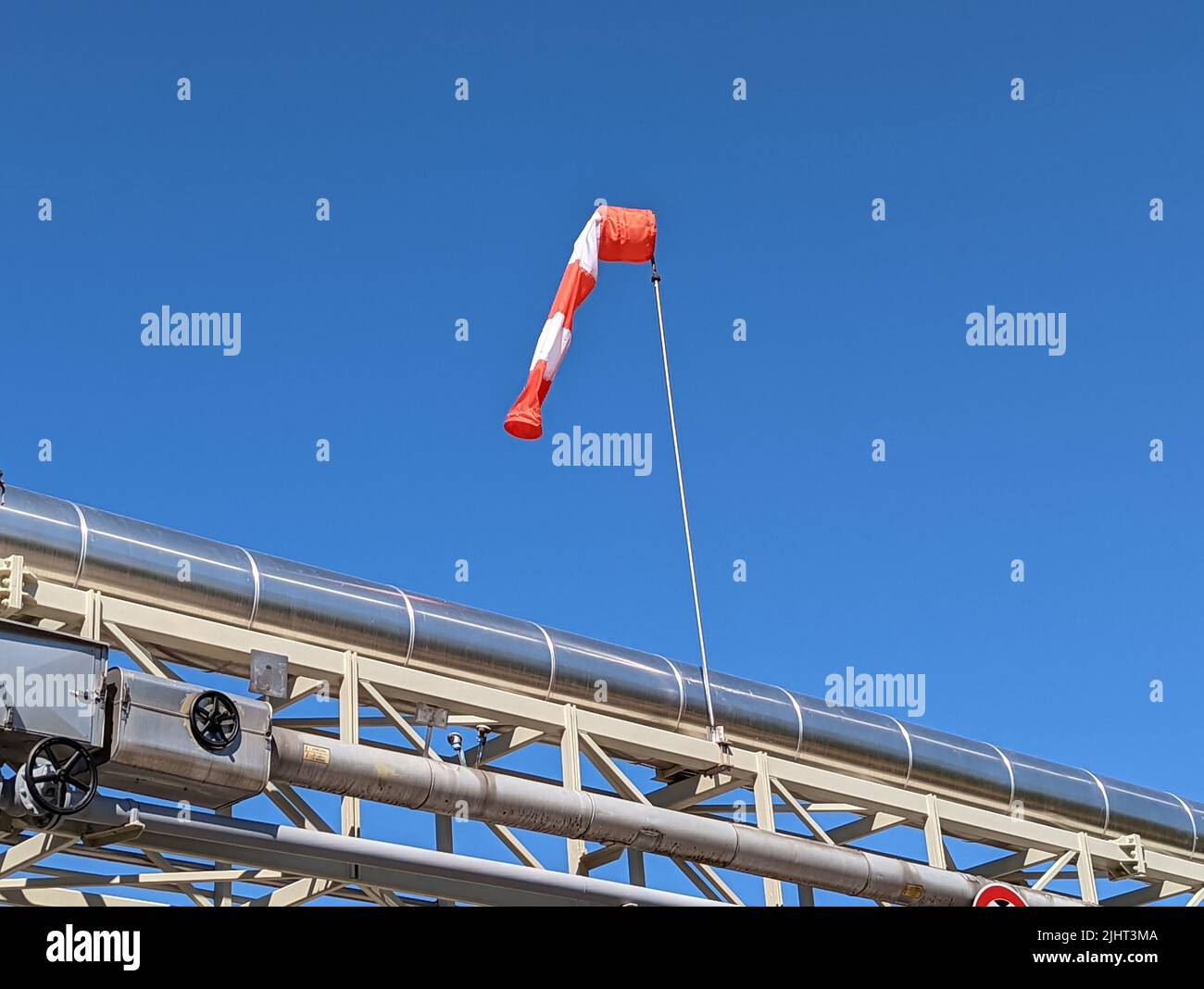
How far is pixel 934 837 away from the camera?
20516mm

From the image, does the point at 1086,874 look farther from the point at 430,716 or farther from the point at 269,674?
the point at 269,674

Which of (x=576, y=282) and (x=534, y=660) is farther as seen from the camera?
(x=576, y=282)

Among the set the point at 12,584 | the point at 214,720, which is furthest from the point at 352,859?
the point at 12,584

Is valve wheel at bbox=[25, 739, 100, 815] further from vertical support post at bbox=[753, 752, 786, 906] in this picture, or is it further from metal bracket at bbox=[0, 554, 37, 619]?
vertical support post at bbox=[753, 752, 786, 906]

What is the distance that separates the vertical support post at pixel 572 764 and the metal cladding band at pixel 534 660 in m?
0.47

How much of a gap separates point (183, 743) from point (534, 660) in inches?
179

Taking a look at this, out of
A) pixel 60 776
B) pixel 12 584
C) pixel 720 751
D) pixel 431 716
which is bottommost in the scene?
pixel 60 776

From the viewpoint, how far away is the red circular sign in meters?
19.3

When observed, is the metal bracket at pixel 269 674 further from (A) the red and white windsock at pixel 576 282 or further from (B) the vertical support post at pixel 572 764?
(A) the red and white windsock at pixel 576 282

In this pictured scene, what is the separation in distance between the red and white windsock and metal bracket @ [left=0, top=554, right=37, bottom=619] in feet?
20.8

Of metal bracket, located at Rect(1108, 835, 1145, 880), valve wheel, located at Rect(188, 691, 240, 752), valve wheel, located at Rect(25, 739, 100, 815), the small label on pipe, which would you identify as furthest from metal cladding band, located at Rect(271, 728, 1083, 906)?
metal bracket, located at Rect(1108, 835, 1145, 880)

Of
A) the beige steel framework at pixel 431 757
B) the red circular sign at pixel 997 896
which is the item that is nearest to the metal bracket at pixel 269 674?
the beige steel framework at pixel 431 757
